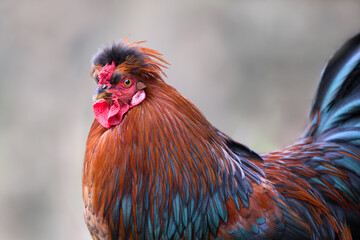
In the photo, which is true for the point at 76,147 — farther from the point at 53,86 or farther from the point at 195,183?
the point at 195,183

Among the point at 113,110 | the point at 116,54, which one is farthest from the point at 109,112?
the point at 116,54

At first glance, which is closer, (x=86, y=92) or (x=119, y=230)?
(x=119, y=230)

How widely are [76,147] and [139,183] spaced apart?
Answer: 2406 millimetres

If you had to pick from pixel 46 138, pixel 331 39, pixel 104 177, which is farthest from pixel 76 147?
pixel 331 39

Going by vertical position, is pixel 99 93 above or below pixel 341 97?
above

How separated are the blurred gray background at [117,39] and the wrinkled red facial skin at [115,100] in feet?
7.23

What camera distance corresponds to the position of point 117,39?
4.05m

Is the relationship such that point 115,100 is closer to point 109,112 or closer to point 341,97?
point 109,112

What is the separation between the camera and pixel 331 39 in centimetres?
465

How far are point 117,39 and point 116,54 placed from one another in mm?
2244

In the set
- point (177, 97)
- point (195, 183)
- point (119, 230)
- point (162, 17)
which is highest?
point (162, 17)

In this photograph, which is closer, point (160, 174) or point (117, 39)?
point (160, 174)

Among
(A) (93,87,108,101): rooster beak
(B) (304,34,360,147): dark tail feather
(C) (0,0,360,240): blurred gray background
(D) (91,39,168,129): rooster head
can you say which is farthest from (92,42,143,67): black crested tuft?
(C) (0,0,360,240): blurred gray background

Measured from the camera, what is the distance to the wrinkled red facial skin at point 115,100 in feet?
6.16
